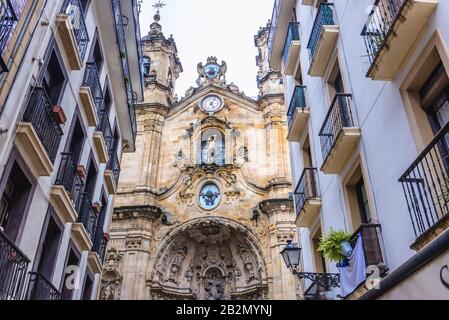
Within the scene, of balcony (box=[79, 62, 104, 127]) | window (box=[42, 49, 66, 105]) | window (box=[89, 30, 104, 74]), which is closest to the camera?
window (box=[42, 49, 66, 105])

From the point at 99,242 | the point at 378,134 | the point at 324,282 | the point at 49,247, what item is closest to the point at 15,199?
the point at 49,247

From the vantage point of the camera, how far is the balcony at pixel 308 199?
406 inches

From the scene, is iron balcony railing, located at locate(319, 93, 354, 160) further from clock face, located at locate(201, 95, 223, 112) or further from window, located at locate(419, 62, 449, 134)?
clock face, located at locate(201, 95, 223, 112)

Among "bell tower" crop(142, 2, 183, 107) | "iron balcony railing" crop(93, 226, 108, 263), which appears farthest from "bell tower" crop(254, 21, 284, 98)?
"iron balcony railing" crop(93, 226, 108, 263)

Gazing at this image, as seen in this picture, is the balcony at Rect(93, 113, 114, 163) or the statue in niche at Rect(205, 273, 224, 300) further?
the statue in niche at Rect(205, 273, 224, 300)

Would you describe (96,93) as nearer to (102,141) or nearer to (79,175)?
(102,141)

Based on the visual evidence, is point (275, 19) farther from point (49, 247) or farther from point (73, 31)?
point (49, 247)

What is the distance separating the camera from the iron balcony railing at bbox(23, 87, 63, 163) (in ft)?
25.9

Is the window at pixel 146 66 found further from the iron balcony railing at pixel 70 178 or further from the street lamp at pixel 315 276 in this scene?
the street lamp at pixel 315 276

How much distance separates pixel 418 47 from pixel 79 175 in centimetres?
792

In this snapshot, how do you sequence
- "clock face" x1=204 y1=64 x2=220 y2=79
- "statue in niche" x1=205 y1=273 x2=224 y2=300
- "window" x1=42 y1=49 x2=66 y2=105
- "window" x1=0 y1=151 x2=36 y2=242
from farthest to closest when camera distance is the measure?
"clock face" x1=204 y1=64 x2=220 y2=79 → "statue in niche" x1=205 y1=273 x2=224 y2=300 → "window" x1=42 y1=49 x2=66 y2=105 → "window" x1=0 y1=151 x2=36 y2=242

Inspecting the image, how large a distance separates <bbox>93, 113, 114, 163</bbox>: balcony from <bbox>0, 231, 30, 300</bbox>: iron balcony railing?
205 inches

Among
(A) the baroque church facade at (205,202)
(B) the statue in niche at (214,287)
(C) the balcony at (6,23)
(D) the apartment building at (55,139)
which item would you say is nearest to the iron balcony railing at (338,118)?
(D) the apartment building at (55,139)

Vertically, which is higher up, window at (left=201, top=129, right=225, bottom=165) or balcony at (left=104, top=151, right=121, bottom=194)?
window at (left=201, top=129, right=225, bottom=165)
